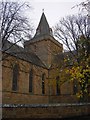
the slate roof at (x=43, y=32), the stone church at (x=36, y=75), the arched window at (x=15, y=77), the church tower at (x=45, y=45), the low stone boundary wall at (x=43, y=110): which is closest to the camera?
Answer: the low stone boundary wall at (x=43, y=110)

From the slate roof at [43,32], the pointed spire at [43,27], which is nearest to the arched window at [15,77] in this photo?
the slate roof at [43,32]

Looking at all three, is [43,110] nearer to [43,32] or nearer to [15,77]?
[15,77]

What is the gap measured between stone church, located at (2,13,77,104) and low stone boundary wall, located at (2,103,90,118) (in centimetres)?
476

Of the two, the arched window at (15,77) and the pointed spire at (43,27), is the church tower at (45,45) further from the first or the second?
the arched window at (15,77)

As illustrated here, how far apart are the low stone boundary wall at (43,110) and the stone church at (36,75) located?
4760mm

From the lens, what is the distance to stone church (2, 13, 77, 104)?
24.8 metres

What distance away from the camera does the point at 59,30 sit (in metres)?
27.0

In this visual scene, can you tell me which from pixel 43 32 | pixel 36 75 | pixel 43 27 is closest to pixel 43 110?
pixel 36 75

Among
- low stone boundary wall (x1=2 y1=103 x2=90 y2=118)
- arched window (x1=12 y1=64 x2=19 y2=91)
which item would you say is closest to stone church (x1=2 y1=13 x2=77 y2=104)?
arched window (x1=12 y1=64 x2=19 y2=91)

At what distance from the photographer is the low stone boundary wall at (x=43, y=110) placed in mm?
14141

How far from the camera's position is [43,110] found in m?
16.5

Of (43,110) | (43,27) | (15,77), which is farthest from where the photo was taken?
(43,27)

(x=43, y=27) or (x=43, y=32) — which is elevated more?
(x=43, y=27)

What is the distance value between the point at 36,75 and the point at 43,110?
1586 cm
